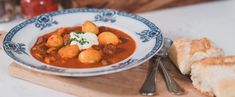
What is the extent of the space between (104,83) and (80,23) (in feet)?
0.88

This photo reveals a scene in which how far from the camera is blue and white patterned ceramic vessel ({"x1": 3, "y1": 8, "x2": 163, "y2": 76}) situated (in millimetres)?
849

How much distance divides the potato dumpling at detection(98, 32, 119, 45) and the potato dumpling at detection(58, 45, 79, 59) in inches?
3.1

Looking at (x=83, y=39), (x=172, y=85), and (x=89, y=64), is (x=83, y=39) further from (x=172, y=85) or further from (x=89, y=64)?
(x=172, y=85)

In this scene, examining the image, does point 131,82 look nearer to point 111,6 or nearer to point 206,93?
point 206,93

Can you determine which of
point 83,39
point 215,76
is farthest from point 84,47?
point 215,76

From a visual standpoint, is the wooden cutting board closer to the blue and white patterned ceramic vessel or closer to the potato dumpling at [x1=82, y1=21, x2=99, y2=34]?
the blue and white patterned ceramic vessel

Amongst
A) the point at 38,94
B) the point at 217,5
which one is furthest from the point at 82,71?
the point at 217,5

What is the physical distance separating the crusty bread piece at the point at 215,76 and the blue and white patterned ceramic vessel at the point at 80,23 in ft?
0.34

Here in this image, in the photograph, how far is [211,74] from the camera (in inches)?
33.2

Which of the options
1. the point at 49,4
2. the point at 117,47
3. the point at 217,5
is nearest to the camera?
the point at 117,47

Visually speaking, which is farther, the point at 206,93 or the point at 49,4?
the point at 49,4

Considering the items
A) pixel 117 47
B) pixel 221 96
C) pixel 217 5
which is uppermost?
pixel 217 5

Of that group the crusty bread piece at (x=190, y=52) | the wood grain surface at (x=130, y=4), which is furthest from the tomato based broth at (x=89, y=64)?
the wood grain surface at (x=130, y=4)

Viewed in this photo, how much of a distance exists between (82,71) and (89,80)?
0.07 m
